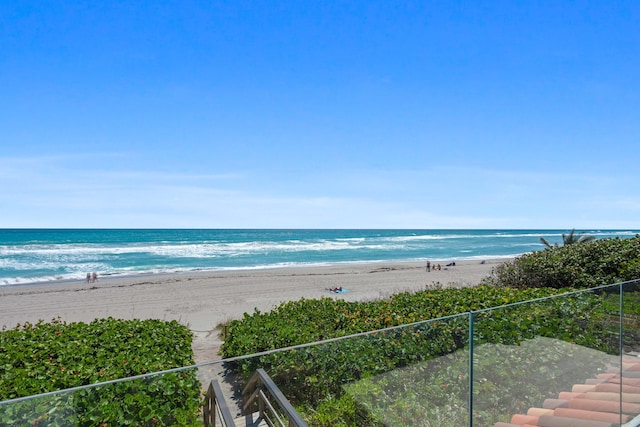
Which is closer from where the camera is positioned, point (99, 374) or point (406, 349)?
point (406, 349)

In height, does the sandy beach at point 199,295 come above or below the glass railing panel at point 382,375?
below

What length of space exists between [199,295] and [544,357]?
22059 mm

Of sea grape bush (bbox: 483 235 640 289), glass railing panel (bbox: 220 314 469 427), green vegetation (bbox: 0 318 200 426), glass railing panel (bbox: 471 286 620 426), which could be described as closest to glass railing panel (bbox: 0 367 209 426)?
green vegetation (bbox: 0 318 200 426)

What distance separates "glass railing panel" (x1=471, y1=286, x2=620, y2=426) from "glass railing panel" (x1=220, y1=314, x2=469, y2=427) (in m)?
0.20

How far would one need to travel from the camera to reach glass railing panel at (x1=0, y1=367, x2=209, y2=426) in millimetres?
2689

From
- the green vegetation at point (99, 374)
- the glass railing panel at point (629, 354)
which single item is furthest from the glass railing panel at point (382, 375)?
the glass railing panel at point (629, 354)

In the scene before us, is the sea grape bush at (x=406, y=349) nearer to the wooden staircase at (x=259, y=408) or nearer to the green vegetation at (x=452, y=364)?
the green vegetation at (x=452, y=364)

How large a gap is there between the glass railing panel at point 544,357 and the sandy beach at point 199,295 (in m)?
8.61

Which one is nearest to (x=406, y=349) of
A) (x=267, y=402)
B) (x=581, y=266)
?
(x=267, y=402)

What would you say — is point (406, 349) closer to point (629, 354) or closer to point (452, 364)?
point (452, 364)

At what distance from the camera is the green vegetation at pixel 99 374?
9.46ft

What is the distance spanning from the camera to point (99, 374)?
218 inches

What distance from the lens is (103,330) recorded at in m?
7.69

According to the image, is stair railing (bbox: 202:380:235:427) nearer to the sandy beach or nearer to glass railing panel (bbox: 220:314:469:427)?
glass railing panel (bbox: 220:314:469:427)
